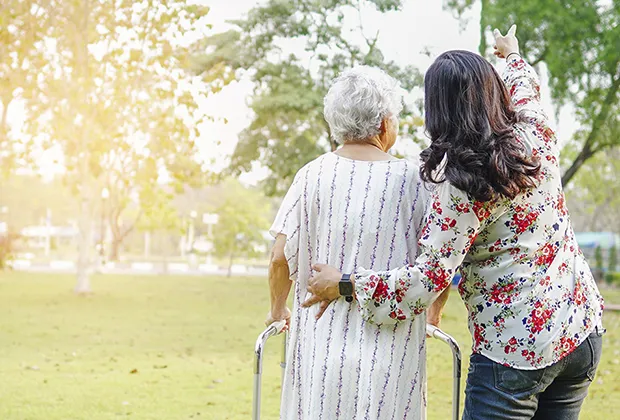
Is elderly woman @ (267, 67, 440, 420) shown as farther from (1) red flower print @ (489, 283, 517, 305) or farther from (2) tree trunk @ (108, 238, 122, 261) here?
(2) tree trunk @ (108, 238, 122, 261)

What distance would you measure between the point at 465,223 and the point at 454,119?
0.15 meters

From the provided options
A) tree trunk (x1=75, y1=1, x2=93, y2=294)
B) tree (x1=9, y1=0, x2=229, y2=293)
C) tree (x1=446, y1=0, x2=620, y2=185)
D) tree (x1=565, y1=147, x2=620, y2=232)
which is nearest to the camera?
tree (x1=9, y1=0, x2=229, y2=293)

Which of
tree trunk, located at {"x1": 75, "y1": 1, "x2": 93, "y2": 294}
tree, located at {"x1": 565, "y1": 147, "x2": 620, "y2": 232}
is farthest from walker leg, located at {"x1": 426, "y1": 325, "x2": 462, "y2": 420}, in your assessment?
tree, located at {"x1": 565, "y1": 147, "x2": 620, "y2": 232}

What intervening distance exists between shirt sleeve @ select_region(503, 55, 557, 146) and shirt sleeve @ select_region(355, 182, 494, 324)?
0.55ft

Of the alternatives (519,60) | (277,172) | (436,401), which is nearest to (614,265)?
(277,172)

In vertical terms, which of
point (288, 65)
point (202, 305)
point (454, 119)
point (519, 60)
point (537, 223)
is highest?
point (288, 65)

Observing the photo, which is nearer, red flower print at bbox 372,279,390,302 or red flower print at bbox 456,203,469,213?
red flower print at bbox 456,203,469,213

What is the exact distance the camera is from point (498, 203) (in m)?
1.29

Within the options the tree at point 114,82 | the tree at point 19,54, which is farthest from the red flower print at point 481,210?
the tree at point 114,82

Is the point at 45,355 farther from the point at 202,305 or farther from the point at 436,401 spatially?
the point at 202,305

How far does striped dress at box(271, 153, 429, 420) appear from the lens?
4.81 feet

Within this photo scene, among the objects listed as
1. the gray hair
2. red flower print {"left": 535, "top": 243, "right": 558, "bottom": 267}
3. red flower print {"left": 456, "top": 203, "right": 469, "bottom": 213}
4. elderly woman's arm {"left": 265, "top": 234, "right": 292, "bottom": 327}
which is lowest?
elderly woman's arm {"left": 265, "top": 234, "right": 292, "bottom": 327}

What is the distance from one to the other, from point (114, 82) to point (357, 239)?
25.1ft

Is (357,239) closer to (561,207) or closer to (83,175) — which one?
(561,207)
